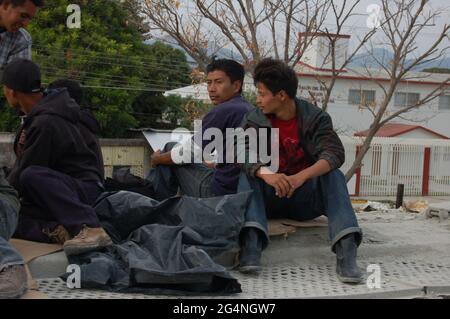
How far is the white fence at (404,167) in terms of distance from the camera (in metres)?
22.0

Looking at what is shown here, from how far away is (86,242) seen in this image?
9.70ft

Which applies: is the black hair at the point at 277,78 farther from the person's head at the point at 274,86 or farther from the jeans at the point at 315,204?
the jeans at the point at 315,204

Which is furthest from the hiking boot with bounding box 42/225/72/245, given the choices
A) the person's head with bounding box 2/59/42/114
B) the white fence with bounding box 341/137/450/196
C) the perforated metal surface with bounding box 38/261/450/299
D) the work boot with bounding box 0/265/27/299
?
the white fence with bounding box 341/137/450/196

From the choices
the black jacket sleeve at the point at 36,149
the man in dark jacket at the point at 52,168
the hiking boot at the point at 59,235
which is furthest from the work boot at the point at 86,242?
the black jacket sleeve at the point at 36,149

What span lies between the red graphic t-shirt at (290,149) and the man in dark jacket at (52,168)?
39.8 inches

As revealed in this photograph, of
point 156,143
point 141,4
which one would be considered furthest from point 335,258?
point 156,143

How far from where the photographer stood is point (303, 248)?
3.58m

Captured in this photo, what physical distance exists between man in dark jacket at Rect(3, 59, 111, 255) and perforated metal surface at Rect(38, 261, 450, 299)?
297 millimetres

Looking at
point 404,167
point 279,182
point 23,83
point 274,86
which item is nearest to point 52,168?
point 23,83

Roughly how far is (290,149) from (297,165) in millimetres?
105

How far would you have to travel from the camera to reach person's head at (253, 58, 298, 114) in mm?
3553

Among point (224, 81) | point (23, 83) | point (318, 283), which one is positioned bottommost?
point (318, 283)

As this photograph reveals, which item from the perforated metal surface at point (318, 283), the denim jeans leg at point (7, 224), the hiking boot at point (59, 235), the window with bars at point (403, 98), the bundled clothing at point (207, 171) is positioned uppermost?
the window with bars at point (403, 98)

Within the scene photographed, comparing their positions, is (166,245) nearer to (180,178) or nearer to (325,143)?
(325,143)
